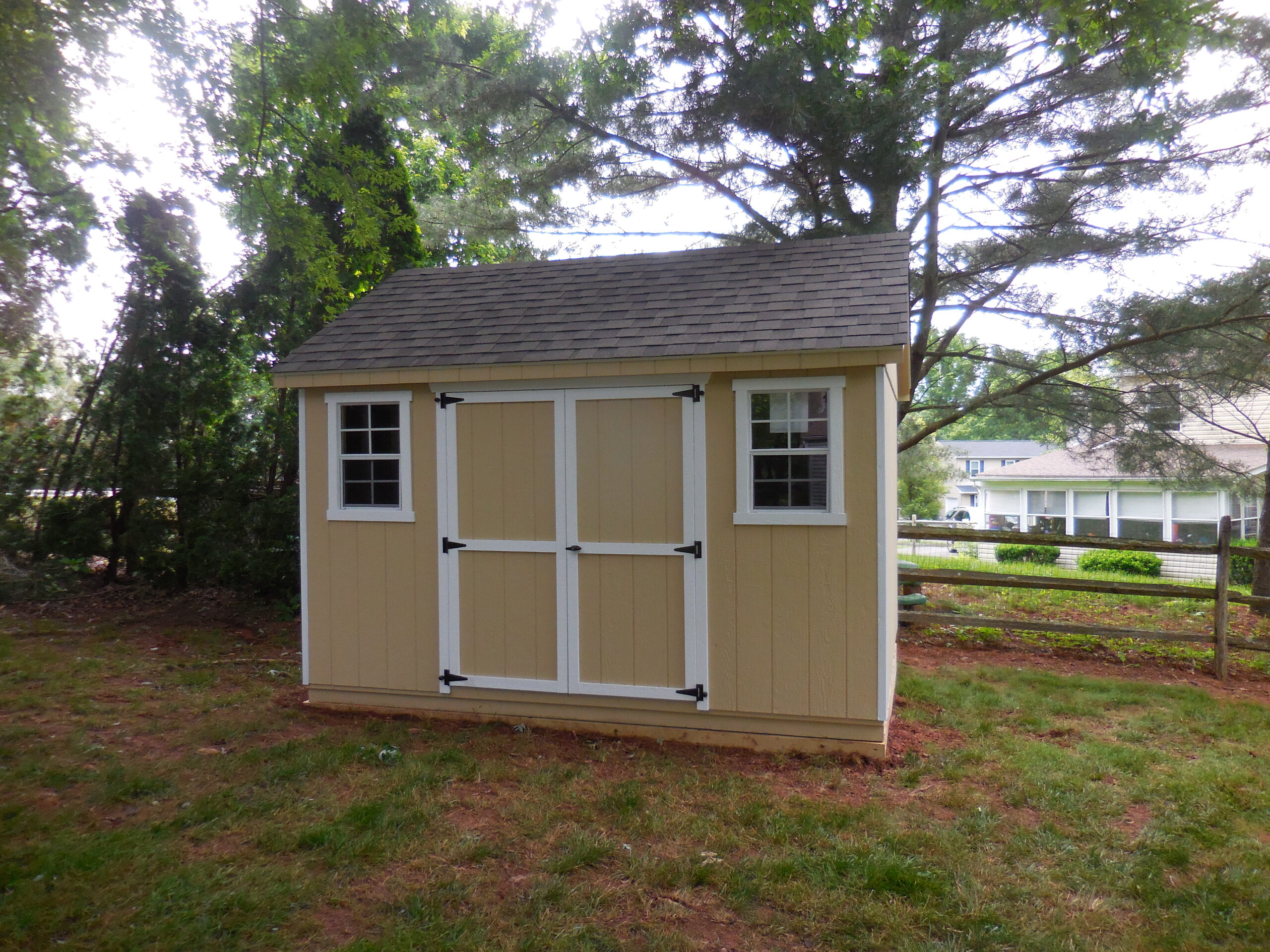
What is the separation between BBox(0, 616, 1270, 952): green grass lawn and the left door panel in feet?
1.62

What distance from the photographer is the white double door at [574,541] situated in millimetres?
5078

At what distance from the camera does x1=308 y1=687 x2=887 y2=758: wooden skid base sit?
485 cm

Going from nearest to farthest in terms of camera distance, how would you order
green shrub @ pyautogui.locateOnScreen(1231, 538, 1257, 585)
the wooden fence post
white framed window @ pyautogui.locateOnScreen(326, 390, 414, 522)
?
white framed window @ pyautogui.locateOnScreen(326, 390, 414, 522)
the wooden fence post
green shrub @ pyautogui.locateOnScreen(1231, 538, 1257, 585)

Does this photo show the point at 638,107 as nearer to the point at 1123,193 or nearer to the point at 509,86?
the point at 509,86

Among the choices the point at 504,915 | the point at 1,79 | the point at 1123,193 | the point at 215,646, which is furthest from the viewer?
the point at 1123,193

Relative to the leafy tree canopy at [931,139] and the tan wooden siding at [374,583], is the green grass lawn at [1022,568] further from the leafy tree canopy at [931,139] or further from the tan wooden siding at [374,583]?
the tan wooden siding at [374,583]

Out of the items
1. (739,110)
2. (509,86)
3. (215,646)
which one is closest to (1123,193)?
(739,110)

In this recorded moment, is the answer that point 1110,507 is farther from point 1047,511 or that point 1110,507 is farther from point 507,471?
point 507,471

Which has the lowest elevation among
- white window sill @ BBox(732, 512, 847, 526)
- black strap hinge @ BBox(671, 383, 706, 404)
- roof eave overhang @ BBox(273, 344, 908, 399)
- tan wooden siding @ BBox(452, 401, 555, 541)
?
white window sill @ BBox(732, 512, 847, 526)

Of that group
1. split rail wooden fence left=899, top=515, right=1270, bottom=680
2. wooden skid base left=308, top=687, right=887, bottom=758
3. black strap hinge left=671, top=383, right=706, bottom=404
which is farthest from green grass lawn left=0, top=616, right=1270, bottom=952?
black strap hinge left=671, top=383, right=706, bottom=404

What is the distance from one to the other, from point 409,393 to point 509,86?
18.1 ft

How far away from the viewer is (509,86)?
930 cm

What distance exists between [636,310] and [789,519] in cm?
192

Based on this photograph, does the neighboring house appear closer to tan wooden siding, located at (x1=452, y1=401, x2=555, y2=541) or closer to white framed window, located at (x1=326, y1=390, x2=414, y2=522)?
tan wooden siding, located at (x1=452, y1=401, x2=555, y2=541)
